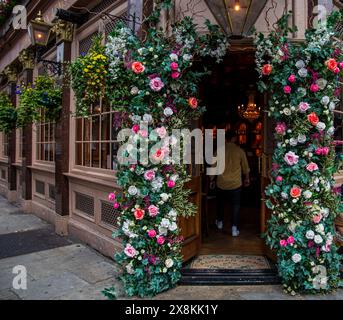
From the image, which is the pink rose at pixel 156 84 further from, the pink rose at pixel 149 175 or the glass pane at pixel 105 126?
the glass pane at pixel 105 126

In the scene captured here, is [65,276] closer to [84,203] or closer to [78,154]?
[84,203]

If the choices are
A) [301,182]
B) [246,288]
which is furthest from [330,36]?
[246,288]

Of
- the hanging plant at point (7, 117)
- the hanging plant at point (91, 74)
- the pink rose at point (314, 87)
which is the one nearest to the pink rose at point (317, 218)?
the pink rose at point (314, 87)

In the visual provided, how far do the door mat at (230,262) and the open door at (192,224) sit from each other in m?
0.16

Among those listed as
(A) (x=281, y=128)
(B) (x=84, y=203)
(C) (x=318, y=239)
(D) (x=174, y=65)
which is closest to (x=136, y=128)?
(D) (x=174, y=65)

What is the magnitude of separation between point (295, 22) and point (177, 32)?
1.67 meters

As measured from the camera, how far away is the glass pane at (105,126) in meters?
6.20

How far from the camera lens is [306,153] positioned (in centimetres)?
416

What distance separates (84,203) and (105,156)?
1222 millimetres

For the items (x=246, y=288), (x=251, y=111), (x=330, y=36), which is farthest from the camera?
(x=251, y=111)

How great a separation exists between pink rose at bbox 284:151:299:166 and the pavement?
166cm

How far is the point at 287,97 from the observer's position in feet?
14.0

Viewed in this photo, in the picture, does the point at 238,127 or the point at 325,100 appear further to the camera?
the point at 238,127

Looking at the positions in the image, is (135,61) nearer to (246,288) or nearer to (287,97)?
(287,97)
